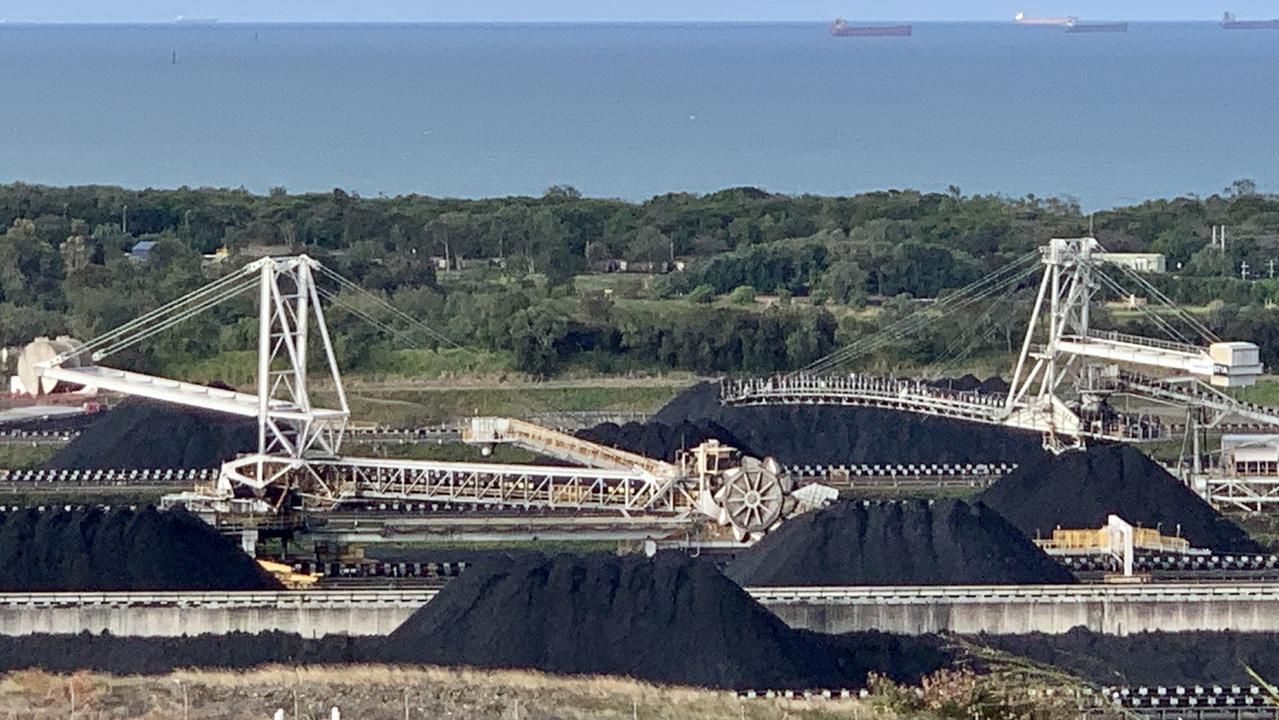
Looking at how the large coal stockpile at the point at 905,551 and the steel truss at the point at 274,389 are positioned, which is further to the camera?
the steel truss at the point at 274,389

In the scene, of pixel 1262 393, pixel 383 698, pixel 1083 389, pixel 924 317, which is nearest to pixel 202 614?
pixel 383 698

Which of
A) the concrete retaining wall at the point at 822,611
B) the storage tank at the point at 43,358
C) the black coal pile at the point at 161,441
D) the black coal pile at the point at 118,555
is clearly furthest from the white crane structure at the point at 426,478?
the concrete retaining wall at the point at 822,611

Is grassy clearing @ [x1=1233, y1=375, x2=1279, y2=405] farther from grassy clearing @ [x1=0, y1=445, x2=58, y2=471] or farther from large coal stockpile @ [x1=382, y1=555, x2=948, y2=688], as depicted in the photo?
large coal stockpile @ [x1=382, y1=555, x2=948, y2=688]

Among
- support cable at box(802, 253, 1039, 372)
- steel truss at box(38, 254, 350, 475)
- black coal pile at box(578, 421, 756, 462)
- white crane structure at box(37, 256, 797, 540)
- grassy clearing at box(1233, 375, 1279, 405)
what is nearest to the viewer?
white crane structure at box(37, 256, 797, 540)

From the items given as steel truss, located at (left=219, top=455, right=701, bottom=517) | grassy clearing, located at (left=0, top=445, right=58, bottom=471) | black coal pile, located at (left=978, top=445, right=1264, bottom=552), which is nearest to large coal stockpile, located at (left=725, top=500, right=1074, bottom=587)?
black coal pile, located at (left=978, top=445, right=1264, bottom=552)

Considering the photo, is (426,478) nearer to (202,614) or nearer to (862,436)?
(202,614)

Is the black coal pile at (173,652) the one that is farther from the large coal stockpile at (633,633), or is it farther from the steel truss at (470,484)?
the steel truss at (470,484)
